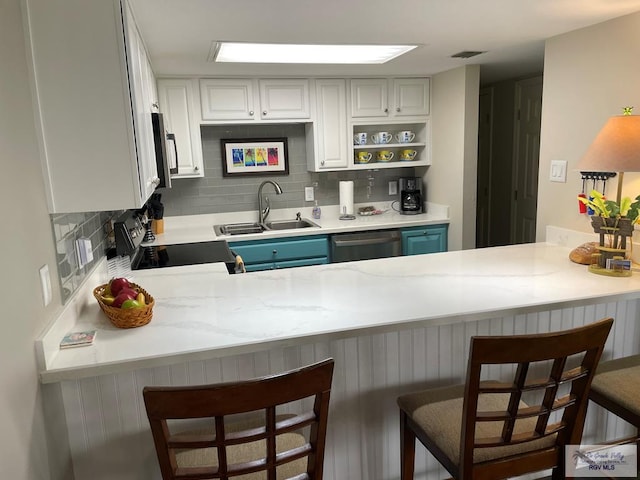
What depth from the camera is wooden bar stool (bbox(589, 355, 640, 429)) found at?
1.65 metres

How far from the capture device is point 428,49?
9.93 feet

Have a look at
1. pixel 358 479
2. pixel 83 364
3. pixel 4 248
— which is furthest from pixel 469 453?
pixel 4 248

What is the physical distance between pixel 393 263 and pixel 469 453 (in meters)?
1.21

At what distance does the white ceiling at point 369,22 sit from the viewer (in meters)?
2.08

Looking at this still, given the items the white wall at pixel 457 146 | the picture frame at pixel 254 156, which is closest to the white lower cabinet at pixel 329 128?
the picture frame at pixel 254 156

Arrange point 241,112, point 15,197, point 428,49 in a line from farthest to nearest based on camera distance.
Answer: point 241,112, point 428,49, point 15,197

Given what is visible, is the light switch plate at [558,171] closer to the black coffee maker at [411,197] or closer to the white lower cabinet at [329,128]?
the black coffee maker at [411,197]

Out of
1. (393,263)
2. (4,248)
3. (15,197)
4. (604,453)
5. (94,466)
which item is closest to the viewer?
(4,248)

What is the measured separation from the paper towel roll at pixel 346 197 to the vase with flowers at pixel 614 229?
2252 millimetres

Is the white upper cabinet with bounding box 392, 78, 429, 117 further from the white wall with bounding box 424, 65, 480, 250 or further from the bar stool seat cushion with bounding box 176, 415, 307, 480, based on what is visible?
the bar stool seat cushion with bounding box 176, 415, 307, 480

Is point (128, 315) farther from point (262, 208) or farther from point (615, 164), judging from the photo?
point (262, 208)

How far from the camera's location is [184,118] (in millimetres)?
3688

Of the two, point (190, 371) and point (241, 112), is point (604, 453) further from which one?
point (241, 112)

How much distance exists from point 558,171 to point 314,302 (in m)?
1.82
